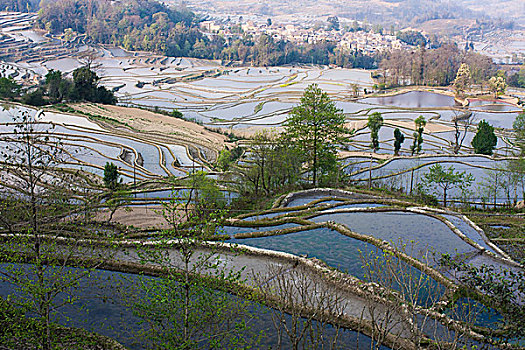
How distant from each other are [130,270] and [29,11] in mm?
140397

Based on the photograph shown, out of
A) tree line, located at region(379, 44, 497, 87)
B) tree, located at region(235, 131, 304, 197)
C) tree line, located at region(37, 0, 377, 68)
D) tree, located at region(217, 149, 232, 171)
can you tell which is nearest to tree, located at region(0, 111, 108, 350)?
tree, located at region(235, 131, 304, 197)

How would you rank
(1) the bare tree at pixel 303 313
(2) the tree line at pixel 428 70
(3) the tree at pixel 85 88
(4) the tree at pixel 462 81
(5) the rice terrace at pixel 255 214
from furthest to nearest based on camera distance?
(2) the tree line at pixel 428 70
(4) the tree at pixel 462 81
(3) the tree at pixel 85 88
(5) the rice terrace at pixel 255 214
(1) the bare tree at pixel 303 313

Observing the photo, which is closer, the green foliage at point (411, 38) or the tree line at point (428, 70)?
the tree line at point (428, 70)

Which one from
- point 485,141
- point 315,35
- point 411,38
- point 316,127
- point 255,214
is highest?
point 315,35

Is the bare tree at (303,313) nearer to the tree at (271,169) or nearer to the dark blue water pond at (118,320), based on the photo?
the dark blue water pond at (118,320)

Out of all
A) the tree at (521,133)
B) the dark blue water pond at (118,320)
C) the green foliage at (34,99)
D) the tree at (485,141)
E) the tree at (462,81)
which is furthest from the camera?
the tree at (462,81)

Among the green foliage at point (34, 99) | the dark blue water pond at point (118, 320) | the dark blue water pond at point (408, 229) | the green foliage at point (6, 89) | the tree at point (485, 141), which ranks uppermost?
the green foliage at point (6, 89)

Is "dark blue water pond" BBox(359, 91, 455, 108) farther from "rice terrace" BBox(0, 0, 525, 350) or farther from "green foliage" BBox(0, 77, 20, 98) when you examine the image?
"green foliage" BBox(0, 77, 20, 98)

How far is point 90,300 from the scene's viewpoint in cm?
1131

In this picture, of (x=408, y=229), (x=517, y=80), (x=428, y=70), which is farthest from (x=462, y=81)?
(x=408, y=229)

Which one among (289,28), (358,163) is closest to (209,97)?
(358,163)

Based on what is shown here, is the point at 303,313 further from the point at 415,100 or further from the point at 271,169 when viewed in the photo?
the point at 415,100

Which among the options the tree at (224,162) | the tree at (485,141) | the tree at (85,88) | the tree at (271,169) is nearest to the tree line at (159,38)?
the tree at (85,88)

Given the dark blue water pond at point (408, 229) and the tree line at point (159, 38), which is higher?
the tree line at point (159, 38)
